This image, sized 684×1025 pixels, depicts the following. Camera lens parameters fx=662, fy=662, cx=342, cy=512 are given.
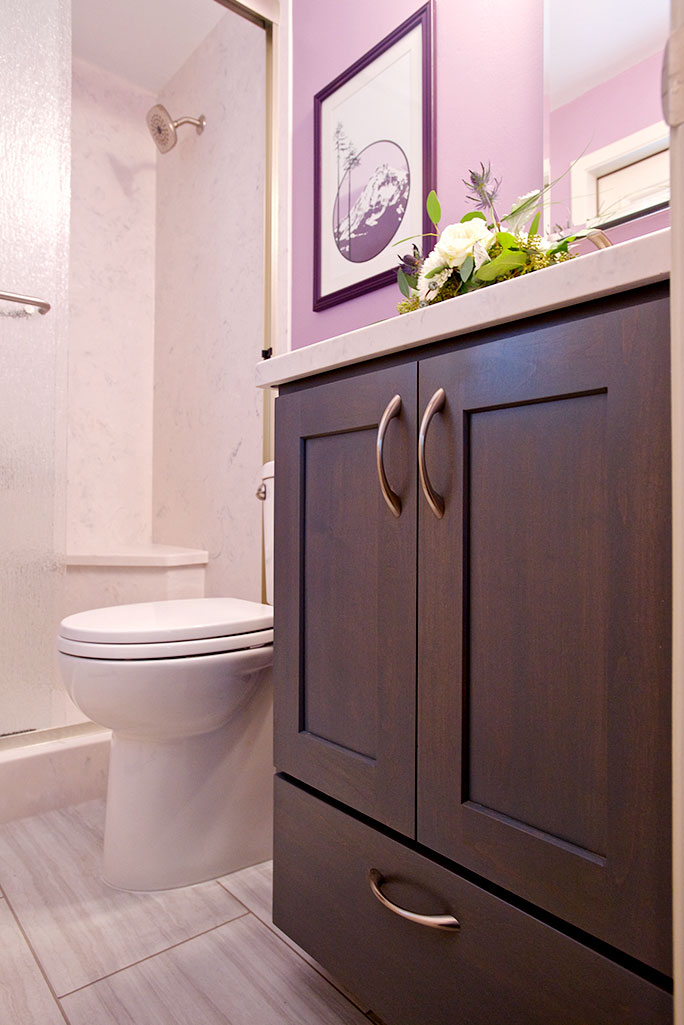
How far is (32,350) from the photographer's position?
1653mm

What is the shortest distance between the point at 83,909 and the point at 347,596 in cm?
85

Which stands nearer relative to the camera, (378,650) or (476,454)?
(476,454)

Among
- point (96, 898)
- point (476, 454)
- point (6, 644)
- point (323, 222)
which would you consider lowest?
point (96, 898)

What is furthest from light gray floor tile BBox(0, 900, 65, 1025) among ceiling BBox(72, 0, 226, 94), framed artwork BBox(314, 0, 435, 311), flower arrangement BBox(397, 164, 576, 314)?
ceiling BBox(72, 0, 226, 94)

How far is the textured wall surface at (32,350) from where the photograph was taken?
5.33ft

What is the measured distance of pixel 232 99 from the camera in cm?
215

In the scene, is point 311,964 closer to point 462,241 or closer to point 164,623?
point 164,623

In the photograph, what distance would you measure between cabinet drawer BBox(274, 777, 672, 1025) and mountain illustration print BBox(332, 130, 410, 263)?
1218mm

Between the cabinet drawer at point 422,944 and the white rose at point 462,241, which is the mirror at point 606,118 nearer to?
the white rose at point 462,241

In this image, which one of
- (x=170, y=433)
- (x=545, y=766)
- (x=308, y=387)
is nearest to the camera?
(x=545, y=766)

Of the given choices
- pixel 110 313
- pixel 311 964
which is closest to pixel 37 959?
pixel 311 964

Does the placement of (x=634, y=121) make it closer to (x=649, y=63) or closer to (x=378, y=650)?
(x=649, y=63)

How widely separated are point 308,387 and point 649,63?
0.74 m

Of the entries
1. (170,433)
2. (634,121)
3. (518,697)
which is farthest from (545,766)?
(170,433)
